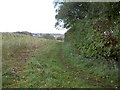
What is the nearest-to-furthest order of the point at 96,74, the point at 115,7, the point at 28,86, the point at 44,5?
1. the point at 28,86
2. the point at 96,74
3. the point at 115,7
4. the point at 44,5

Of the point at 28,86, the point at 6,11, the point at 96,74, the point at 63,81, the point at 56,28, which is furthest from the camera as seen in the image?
the point at 56,28

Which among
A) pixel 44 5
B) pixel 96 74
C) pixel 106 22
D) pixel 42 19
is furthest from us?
pixel 42 19

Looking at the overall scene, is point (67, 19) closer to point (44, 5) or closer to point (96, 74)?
point (44, 5)

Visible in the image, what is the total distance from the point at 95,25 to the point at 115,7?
6.60 feet

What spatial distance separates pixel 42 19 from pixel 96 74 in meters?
14.4

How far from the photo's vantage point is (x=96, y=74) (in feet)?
24.4

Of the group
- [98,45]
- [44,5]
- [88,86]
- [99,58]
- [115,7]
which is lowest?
[88,86]

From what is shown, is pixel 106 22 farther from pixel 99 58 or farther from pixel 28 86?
pixel 28 86

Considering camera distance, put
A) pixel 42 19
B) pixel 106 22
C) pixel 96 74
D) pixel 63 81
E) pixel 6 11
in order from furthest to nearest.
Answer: pixel 42 19 < pixel 6 11 < pixel 106 22 < pixel 96 74 < pixel 63 81

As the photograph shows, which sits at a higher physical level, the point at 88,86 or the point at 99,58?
the point at 99,58

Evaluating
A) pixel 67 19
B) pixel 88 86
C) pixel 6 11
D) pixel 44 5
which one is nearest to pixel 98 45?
pixel 88 86

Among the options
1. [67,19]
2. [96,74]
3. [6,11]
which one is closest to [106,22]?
[96,74]

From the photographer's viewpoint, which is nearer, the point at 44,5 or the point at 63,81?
the point at 63,81

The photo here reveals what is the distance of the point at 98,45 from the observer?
29.1 ft
